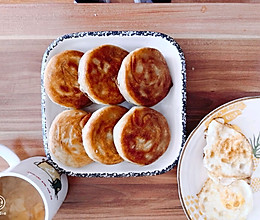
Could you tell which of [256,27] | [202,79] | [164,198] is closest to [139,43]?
[202,79]

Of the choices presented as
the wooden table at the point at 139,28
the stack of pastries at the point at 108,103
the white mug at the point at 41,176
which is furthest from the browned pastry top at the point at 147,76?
the white mug at the point at 41,176

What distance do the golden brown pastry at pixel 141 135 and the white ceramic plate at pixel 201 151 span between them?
0.24 ft

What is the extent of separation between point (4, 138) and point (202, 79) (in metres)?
0.57

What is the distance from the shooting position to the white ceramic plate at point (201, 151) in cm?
105

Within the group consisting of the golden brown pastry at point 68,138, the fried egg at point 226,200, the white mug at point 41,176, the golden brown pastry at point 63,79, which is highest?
the golden brown pastry at point 63,79

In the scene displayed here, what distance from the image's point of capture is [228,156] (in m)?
1.08

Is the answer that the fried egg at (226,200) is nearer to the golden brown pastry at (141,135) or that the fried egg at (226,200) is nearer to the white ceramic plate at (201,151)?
the white ceramic plate at (201,151)

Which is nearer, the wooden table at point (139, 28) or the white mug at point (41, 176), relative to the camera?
the white mug at point (41, 176)

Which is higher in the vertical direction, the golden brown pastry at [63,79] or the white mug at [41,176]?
the golden brown pastry at [63,79]

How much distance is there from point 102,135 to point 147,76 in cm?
18

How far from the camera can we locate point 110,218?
3.70 ft

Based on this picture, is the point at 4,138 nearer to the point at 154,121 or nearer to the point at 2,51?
the point at 2,51

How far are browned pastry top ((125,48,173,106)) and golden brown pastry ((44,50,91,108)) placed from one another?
14 cm

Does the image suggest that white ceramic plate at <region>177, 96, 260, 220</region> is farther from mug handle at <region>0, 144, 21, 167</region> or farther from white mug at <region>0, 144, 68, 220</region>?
mug handle at <region>0, 144, 21, 167</region>
